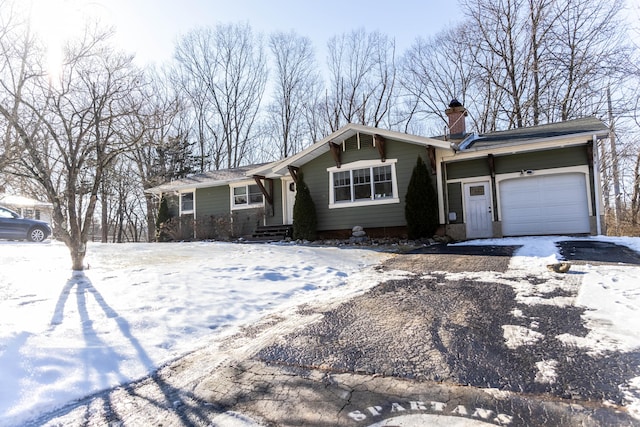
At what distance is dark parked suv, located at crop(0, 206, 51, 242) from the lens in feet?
42.1

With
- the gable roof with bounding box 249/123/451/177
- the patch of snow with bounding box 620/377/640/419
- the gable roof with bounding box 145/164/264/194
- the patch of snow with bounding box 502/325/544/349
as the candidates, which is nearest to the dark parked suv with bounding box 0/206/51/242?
the gable roof with bounding box 145/164/264/194

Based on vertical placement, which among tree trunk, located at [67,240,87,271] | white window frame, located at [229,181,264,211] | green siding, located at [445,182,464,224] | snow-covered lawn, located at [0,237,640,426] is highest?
white window frame, located at [229,181,264,211]

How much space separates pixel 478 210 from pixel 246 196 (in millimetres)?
9298

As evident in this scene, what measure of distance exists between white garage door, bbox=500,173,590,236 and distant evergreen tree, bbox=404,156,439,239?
2172 mm

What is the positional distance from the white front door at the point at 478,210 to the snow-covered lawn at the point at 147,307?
137 inches

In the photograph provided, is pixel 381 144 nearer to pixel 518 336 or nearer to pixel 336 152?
pixel 336 152

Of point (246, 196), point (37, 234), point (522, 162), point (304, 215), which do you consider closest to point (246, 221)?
point (246, 196)

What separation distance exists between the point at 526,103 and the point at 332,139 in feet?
43.2

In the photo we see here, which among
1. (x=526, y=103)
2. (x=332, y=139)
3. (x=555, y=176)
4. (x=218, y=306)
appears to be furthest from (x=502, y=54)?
(x=218, y=306)

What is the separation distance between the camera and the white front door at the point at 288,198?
46.5 ft

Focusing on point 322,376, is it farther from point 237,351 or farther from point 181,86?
point 181,86

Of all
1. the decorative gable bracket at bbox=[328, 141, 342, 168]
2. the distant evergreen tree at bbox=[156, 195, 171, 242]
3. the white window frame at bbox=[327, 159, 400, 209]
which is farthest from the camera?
the distant evergreen tree at bbox=[156, 195, 171, 242]

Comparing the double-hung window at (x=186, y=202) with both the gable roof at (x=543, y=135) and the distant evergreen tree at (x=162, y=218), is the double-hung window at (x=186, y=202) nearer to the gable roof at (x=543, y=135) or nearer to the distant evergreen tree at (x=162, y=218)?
the distant evergreen tree at (x=162, y=218)

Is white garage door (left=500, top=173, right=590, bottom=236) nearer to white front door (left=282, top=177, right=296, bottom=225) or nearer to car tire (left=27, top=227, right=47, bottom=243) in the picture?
white front door (left=282, top=177, right=296, bottom=225)
